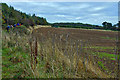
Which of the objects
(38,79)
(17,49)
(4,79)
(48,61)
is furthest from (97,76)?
(17,49)

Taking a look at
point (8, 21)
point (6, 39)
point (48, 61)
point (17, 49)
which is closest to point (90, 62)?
point (48, 61)

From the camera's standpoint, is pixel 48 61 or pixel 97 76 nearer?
pixel 97 76

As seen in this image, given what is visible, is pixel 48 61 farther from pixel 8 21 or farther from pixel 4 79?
pixel 8 21

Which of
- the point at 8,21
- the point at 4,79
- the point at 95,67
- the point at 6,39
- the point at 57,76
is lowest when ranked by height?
the point at 4,79

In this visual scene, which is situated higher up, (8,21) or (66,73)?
(8,21)

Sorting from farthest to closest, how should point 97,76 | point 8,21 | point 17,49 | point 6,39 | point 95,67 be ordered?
point 8,21, point 6,39, point 17,49, point 95,67, point 97,76

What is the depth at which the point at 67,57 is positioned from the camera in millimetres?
2787

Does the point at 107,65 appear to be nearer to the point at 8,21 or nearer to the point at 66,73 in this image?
the point at 66,73

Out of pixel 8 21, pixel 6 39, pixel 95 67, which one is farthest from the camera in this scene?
pixel 8 21

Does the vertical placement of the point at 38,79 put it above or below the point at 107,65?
below

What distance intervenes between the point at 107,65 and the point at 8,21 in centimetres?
1608

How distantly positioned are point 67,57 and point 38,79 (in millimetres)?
776

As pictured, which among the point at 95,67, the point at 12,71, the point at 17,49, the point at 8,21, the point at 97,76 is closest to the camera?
the point at 97,76

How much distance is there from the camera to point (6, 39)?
614cm
